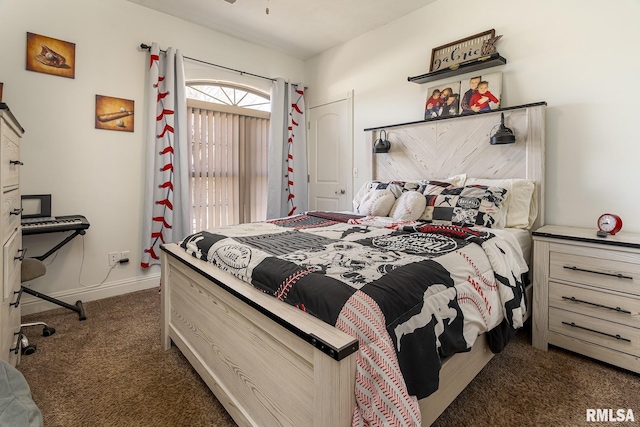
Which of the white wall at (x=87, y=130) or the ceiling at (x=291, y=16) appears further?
the ceiling at (x=291, y=16)

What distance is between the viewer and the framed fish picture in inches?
96.5

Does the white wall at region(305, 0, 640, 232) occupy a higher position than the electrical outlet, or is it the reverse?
the white wall at region(305, 0, 640, 232)

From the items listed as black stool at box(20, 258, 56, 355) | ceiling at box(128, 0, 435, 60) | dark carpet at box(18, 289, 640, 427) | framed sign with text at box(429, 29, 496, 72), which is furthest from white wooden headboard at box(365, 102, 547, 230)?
black stool at box(20, 258, 56, 355)

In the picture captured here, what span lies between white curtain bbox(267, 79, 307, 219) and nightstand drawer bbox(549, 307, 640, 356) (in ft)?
9.57

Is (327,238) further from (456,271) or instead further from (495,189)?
(495,189)

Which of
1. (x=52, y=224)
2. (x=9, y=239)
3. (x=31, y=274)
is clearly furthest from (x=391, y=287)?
(x=52, y=224)

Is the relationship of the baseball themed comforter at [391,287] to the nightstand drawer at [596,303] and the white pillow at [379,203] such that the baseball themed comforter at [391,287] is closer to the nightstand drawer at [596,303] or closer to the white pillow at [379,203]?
the nightstand drawer at [596,303]

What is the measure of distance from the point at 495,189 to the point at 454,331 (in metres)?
1.39

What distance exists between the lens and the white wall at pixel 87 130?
246 cm

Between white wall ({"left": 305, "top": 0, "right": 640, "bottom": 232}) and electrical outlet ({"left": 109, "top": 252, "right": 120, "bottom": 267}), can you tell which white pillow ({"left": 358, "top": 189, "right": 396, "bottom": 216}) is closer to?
white wall ({"left": 305, "top": 0, "right": 640, "bottom": 232})

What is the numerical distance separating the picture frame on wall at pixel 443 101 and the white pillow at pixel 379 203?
0.89 metres

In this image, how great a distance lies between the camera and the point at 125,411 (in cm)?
146

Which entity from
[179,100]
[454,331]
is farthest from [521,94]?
[179,100]

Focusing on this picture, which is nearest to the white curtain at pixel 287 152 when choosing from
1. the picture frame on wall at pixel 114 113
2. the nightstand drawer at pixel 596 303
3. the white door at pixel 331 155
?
the white door at pixel 331 155
